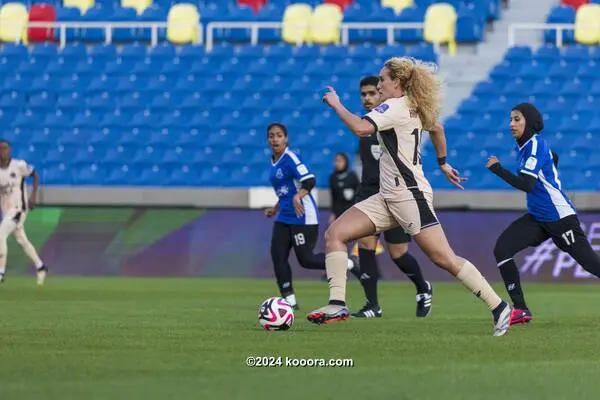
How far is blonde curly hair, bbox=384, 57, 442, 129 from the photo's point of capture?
11539 millimetres

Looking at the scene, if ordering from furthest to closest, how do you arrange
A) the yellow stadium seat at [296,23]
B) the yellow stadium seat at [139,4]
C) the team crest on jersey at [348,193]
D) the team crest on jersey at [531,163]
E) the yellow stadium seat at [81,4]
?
the yellow stadium seat at [81,4], the yellow stadium seat at [139,4], the yellow stadium seat at [296,23], the team crest on jersey at [348,193], the team crest on jersey at [531,163]

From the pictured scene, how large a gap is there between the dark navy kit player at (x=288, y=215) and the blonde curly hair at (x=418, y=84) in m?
4.46

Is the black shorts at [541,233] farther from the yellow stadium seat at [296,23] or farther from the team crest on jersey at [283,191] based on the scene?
the yellow stadium seat at [296,23]

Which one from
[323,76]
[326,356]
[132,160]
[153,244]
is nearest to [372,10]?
[323,76]

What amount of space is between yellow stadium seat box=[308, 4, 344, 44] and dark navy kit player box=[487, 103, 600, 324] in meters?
16.6

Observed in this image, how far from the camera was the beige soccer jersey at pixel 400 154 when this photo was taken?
37.6 ft

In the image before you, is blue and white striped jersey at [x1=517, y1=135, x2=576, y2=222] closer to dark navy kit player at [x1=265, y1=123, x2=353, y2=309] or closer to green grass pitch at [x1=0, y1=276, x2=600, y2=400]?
green grass pitch at [x1=0, y1=276, x2=600, y2=400]

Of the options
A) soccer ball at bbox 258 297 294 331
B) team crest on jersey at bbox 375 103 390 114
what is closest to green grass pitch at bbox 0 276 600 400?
soccer ball at bbox 258 297 294 331

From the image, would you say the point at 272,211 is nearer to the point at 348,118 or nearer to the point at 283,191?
the point at 283,191

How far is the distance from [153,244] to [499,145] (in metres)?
7.16

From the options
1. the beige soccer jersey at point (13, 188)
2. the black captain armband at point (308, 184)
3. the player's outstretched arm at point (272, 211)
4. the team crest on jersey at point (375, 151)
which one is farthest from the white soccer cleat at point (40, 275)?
the team crest on jersey at point (375, 151)

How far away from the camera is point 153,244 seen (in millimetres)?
24875

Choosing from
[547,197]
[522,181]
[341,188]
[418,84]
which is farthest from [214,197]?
[418,84]

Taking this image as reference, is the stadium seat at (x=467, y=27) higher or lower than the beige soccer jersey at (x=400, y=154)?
lower
